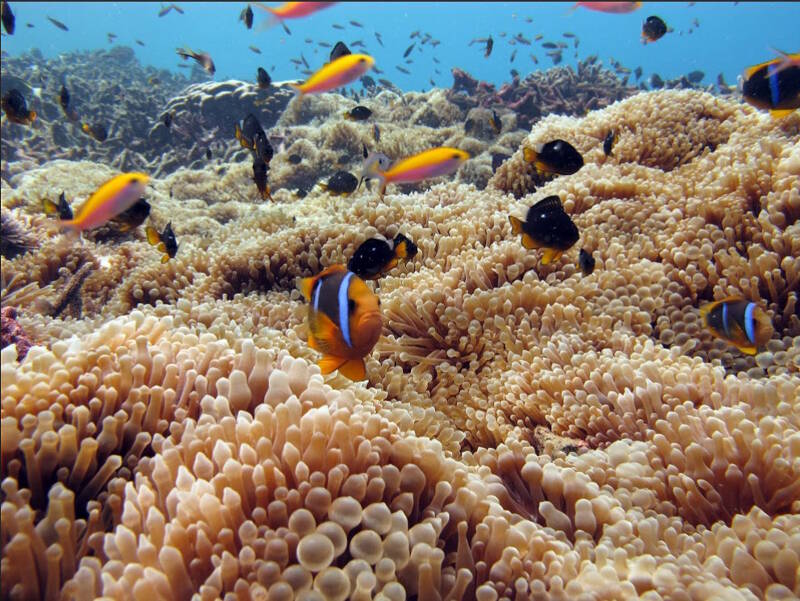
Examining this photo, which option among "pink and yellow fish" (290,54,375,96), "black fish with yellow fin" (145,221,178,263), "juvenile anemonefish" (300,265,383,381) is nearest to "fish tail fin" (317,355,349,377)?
"juvenile anemonefish" (300,265,383,381)

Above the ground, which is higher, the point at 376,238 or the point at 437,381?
the point at 376,238

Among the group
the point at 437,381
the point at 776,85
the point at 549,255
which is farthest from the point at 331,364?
the point at 776,85

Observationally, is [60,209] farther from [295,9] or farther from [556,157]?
[556,157]

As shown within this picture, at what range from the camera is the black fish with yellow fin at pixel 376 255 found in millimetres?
3129

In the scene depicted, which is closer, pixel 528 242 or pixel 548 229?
pixel 548 229

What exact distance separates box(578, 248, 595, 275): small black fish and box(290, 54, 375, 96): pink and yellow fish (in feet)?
8.50

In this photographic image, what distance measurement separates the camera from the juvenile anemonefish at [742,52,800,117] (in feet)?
11.2

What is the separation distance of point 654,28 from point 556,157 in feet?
16.1

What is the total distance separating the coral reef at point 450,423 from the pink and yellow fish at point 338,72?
140cm

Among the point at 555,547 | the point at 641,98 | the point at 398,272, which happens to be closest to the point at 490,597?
the point at 555,547

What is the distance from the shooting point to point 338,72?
438 cm

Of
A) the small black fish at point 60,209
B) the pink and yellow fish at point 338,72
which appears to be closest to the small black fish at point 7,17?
the small black fish at point 60,209

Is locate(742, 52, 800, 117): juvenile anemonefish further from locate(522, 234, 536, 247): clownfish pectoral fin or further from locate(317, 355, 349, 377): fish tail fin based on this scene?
locate(317, 355, 349, 377): fish tail fin

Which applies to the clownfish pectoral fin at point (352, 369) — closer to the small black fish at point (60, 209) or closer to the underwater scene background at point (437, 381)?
the underwater scene background at point (437, 381)
